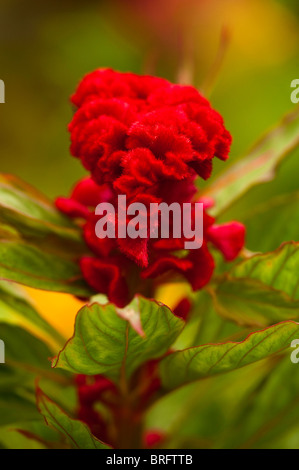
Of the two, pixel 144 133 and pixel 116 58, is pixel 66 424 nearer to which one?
pixel 144 133

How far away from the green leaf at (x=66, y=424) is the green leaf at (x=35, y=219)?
8.0 inches

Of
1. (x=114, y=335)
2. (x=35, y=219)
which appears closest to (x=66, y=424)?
(x=114, y=335)

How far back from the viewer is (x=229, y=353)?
0.67m

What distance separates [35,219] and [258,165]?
0.38m

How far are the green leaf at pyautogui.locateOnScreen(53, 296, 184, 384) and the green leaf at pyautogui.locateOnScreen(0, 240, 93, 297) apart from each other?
0.12 meters

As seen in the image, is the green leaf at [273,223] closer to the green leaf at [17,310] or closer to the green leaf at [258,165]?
the green leaf at [258,165]

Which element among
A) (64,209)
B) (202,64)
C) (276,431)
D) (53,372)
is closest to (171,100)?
(64,209)

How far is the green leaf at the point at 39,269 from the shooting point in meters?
0.73

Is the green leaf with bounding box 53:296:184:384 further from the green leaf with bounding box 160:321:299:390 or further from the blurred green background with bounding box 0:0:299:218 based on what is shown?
the blurred green background with bounding box 0:0:299:218

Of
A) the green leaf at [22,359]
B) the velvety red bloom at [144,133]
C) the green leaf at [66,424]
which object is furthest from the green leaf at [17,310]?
the velvety red bloom at [144,133]

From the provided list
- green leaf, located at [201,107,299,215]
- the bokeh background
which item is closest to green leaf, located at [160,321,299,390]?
green leaf, located at [201,107,299,215]

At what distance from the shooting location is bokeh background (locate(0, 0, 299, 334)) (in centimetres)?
209

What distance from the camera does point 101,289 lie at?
0.75 m

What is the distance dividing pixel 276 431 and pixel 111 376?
344 mm
